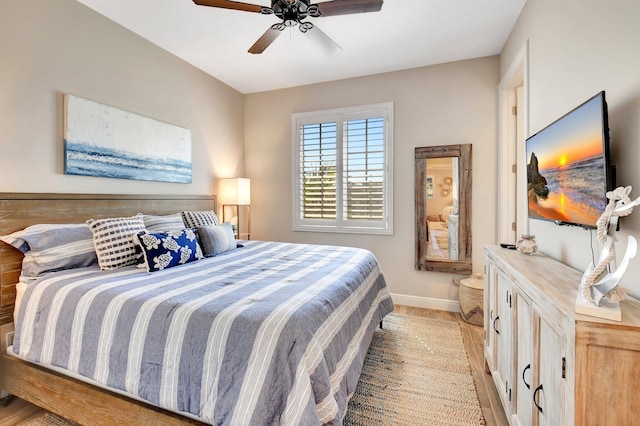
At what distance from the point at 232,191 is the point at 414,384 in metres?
2.89

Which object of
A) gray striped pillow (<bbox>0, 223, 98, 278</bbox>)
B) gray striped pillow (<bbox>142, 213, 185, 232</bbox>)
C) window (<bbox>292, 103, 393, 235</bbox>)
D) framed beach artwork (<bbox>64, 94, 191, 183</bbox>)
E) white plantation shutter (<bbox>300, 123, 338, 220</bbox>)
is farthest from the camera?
white plantation shutter (<bbox>300, 123, 338, 220</bbox>)

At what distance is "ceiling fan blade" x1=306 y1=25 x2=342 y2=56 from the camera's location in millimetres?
2178

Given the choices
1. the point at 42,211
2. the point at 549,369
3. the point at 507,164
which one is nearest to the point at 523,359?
the point at 549,369

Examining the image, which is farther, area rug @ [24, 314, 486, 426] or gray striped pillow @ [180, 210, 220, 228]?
gray striped pillow @ [180, 210, 220, 228]

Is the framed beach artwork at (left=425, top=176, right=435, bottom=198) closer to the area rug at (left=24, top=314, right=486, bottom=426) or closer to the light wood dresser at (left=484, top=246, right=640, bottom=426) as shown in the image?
the area rug at (left=24, top=314, right=486, bottom=426)

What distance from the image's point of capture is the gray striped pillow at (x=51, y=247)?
186cm

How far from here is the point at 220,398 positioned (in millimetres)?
1195

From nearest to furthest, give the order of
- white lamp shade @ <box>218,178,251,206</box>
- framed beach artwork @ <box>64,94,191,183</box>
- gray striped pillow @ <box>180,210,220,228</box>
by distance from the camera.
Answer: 1. framed beach artwork @ <box>64,94,191,183</box>
2. gray striped pillow @ <box>180,210,220,228</box>
3. white lamp shade @ <box>218,178,251,206</box>

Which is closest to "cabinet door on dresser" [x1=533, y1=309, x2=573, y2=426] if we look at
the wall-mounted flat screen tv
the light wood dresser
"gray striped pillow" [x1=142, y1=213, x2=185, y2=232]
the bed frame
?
the light wood dresser

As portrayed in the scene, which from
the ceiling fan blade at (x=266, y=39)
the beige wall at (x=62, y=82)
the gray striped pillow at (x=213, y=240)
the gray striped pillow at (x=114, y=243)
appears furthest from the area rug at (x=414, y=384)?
the ceiling fan blade at (x=266, y=39)

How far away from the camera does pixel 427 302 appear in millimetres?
3506

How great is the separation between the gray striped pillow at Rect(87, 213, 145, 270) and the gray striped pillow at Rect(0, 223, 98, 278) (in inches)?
3.5

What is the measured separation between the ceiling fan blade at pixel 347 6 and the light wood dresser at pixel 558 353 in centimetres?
172

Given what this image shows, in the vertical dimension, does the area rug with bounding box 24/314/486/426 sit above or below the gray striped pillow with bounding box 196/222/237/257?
below
